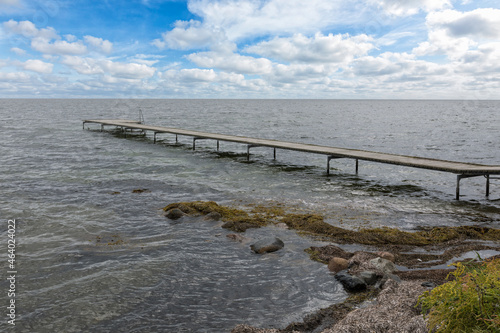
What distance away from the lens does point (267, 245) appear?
29.0ft

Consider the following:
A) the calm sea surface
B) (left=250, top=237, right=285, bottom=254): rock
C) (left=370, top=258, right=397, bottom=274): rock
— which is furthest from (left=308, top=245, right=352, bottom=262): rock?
(left=370, top=258, right=397, bottom=274): rock

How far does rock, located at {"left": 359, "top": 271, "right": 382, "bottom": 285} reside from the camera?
6906 millimetres

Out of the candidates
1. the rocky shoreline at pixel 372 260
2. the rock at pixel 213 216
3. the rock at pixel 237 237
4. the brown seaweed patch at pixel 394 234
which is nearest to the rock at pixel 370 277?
the rocky shoreline at pixel 372 260

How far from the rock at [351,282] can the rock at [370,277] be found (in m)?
0.16

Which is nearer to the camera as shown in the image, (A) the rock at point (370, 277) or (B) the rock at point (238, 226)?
(A) the rock at point (370, 277)

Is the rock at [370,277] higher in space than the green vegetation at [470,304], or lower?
lower

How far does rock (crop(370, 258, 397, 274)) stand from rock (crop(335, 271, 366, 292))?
649 millimetres

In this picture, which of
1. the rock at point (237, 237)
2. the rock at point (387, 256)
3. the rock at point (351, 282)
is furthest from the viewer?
the rock at point (237, 237)

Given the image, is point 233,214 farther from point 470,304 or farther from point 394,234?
point 470,304

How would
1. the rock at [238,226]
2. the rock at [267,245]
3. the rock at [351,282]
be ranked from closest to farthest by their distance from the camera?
the rock at [351,282]
the rock at [267,245]
the rock at [238,226]

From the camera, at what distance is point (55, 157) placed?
80.2 ft

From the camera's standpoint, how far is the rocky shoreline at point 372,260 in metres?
5.06

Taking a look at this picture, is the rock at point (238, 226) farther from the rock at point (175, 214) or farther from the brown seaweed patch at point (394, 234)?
the rock at point (175, 214)

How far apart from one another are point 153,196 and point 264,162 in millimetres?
10633
